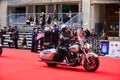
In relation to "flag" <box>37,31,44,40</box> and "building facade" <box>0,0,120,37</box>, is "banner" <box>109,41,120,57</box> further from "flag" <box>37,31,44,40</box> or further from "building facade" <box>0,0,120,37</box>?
"building facade" <box>0,0,120,37</box>

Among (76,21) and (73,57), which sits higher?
(76,21)

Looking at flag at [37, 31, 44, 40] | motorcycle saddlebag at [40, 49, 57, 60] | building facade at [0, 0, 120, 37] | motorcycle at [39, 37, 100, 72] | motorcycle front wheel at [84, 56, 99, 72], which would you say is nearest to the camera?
motorcycle front wheel at [84, 56, 99, 72]

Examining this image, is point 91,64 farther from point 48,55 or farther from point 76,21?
point 76,21

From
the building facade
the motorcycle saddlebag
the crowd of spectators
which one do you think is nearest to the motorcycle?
the motorcycle saddlebag

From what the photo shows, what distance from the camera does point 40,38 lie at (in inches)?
1045

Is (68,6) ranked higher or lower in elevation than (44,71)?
higher

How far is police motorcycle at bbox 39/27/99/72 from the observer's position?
1512 centimetres

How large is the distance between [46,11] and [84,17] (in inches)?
190

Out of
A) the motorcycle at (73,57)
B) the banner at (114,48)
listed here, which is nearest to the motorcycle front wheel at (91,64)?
the motorcycle at (73,57)

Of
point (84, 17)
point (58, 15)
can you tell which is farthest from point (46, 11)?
point (84, 17)

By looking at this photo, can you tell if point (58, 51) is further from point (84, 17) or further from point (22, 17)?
point (22, 17)

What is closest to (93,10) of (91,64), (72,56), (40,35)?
(40,35)

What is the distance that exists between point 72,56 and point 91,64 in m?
0.97

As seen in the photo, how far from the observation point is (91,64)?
49.9 ft
